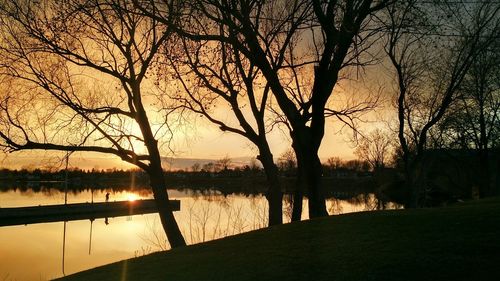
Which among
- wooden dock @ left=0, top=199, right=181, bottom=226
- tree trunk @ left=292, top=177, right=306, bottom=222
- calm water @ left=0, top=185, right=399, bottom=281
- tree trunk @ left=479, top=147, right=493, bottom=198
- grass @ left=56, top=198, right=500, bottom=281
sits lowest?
calm water @ left=0, top=185, right=399, bottom=281

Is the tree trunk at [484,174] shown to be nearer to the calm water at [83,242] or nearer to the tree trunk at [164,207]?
the calm water at [83,242]

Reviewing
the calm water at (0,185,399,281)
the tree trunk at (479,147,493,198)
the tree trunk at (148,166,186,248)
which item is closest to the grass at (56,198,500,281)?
the tree trunk at (148,166,186,248)

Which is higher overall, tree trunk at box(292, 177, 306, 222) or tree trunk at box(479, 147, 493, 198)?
tree trunk at box(479, 147, 493, 198)

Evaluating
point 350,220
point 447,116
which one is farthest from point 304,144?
point 447,116

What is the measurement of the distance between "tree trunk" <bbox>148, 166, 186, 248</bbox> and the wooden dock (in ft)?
83.5

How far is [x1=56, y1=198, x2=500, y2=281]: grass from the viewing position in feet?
23.2

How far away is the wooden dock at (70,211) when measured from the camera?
1927 inches

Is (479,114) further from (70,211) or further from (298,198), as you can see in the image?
(70,211)

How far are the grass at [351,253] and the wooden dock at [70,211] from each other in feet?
107

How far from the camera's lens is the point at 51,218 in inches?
2078

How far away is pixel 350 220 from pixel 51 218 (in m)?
46.7

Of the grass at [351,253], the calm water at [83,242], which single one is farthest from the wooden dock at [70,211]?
the grass at [351,253]

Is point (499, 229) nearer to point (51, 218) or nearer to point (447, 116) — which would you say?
point (447, 116)

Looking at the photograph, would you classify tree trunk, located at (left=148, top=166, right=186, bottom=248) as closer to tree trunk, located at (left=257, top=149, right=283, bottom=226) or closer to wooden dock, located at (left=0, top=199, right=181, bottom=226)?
tree trunk, located at (left=257, top=149, right=283, bottom=226)
